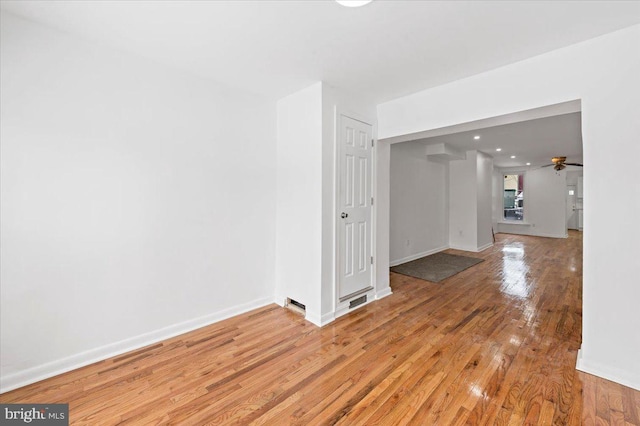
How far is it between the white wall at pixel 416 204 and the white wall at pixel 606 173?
3042mm

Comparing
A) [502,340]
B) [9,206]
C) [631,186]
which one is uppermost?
[631,186]

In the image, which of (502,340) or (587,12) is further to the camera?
(502,340)

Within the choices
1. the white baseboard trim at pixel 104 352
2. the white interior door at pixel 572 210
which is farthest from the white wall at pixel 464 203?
the white interior door at pixel 572 210

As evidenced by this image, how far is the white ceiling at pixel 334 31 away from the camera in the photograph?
1661 millimetres

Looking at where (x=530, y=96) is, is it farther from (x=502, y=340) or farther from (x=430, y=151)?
(x=430, y=151)

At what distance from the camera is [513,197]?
10.6 meters

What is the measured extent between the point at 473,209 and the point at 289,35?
5.86m

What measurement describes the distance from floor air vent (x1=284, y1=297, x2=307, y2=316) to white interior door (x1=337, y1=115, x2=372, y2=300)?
0.43m

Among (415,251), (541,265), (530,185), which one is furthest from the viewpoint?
(530,185)

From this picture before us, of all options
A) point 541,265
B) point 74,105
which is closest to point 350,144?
point 74,105

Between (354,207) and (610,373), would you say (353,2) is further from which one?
(610,373)

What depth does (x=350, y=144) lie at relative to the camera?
3.00 metres

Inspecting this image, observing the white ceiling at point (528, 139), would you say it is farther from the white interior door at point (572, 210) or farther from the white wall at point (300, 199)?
the white interior door at point (572, 210)

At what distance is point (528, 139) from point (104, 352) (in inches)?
269
